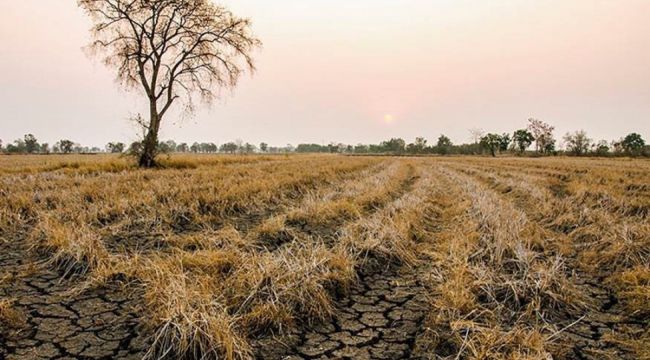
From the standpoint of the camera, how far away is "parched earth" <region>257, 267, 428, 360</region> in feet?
8.09

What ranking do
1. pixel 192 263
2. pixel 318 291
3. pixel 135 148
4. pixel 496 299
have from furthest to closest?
pixel 135 148 → pixel 192 263 → pixel 496 299 → pixel 318 291

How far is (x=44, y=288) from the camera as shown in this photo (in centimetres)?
339

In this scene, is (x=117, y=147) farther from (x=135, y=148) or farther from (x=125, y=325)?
(x=125, y=325)

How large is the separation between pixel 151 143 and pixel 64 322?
17.7 metres

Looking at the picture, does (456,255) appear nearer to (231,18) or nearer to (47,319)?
(47,319)

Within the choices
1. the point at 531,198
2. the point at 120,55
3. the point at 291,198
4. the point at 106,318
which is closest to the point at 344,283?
the point at 106,318

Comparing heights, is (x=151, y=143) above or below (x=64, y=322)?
above

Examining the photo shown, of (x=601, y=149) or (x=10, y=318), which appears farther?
(x=601, y=149)

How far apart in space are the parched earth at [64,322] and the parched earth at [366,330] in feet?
3.29

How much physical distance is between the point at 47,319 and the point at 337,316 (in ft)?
7.30

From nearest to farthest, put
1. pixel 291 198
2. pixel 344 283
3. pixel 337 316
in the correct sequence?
pixel 337 316
pixel 344 283
pixel 291 198

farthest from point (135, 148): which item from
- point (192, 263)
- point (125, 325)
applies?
point (125, 325)

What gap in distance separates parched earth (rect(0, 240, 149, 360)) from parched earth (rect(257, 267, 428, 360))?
39.5 inches

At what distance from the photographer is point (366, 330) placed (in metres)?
2.80
